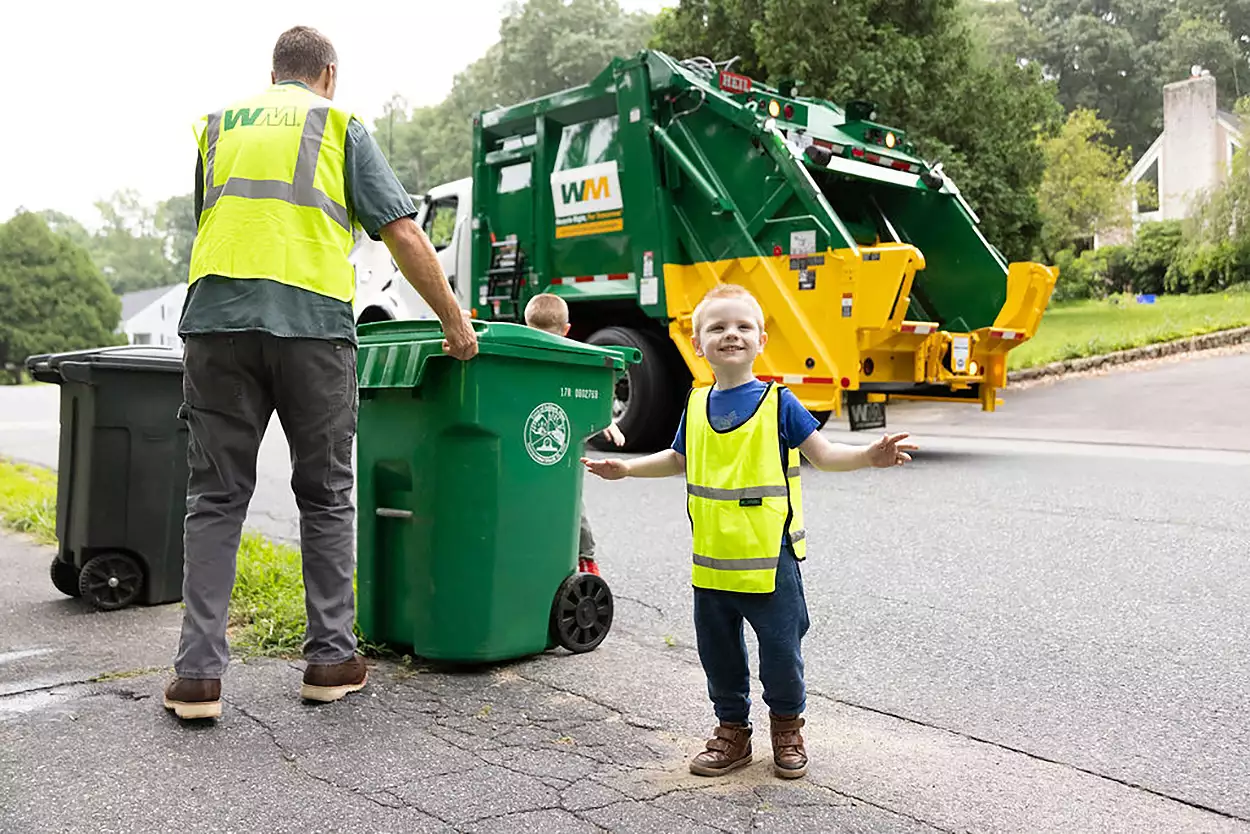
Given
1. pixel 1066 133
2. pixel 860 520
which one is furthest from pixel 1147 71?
pixel 860 520

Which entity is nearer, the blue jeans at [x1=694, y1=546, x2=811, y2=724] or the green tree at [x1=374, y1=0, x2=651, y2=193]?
the blue jeans at [x1=694, y1=546, x2=811, y2=724]

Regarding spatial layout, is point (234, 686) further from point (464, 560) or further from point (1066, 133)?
point (1066, 133)

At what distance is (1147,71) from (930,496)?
1740 inches

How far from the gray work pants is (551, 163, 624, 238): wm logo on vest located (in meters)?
6.69

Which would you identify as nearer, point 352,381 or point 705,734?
point 705,734

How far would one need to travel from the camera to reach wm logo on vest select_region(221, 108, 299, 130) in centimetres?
327

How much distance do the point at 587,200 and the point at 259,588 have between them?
238 inches

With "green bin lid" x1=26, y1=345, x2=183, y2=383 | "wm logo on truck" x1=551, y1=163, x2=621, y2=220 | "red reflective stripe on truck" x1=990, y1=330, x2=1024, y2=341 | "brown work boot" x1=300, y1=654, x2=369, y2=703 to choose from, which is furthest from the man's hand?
"red reflective stripe on truck" x1=990, y1=330, x2=1024, y2=341

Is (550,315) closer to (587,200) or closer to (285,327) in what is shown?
(285,327)

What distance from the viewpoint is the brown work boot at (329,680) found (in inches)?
131

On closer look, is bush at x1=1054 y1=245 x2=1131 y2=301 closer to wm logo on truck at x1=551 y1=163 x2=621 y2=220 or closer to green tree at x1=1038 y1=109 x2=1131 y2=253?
green tree at x1=1038 y1=109 x2=1131 y2=253

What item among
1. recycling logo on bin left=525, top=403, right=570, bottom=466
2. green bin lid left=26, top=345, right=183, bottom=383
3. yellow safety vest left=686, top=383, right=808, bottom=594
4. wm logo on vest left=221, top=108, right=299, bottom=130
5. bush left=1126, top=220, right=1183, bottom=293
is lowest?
yellow safety vest left=686, top=383, right=808, bottom=594

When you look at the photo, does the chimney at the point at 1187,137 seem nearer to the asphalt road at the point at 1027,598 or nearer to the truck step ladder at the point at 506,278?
the asphalt road at the point at 1027,598

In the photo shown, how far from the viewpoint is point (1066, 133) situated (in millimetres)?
28188
